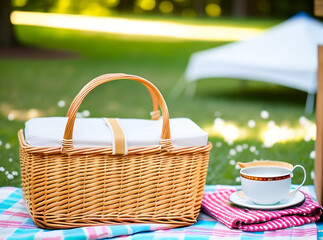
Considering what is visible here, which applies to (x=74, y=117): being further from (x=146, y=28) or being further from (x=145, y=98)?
(x=146, y=28)

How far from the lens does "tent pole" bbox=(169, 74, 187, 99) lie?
22.8 ft

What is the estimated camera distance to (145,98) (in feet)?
21.4

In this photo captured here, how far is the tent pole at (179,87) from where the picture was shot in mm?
6945

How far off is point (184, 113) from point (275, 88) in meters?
2.52

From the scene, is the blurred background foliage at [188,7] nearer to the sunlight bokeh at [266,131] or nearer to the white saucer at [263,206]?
the sunlight bokeh at [266,131]

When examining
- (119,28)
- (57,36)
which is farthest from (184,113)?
(119,28)

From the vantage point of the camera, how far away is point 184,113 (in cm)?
549

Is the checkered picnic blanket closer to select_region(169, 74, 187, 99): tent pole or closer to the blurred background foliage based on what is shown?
select_region(169, 74, 187, 99): tent pole

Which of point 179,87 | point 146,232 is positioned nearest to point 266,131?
point 146,232

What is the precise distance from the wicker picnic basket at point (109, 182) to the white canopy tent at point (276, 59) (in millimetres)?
3524

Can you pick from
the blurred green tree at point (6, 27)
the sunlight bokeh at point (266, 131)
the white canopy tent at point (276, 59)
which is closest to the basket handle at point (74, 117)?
the sunlight bokeh at point (266, 131)

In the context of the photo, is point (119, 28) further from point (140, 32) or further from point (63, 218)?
point (63, 218)

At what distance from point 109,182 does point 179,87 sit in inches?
222

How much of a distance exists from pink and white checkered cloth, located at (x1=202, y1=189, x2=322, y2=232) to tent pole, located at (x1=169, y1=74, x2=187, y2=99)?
455cm
